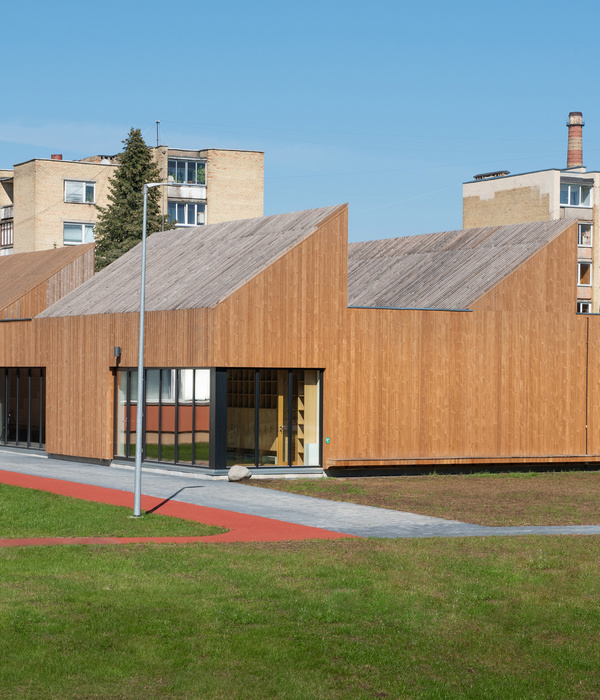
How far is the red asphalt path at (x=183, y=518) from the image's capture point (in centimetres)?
1948

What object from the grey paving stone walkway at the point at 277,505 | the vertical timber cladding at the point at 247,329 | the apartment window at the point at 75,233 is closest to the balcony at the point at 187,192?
the apartment window at the point at 75,233

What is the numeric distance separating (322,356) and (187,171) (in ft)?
197

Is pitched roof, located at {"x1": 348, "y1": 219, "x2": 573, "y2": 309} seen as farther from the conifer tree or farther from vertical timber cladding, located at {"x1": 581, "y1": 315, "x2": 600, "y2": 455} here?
the conifer tree

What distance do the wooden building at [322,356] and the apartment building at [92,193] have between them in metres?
47.8

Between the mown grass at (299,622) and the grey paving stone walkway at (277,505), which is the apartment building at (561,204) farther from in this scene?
the mown grass at (299,622)

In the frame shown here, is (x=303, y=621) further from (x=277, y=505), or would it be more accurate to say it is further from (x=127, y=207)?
(x=127, y=207)

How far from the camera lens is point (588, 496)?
93.7 feet

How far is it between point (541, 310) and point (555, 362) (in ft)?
5.76

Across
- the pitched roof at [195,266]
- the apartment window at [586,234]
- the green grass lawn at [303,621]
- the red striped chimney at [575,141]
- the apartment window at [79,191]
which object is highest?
the red striped chimney at [575,141]

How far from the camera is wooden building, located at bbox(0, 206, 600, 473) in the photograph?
1236 inches

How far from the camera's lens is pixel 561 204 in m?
81.4

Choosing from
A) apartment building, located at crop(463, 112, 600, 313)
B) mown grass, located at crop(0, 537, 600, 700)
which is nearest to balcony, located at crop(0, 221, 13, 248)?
apartment building, located at crop(463, 112, 600, 313)

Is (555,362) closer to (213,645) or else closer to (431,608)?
(431,608)

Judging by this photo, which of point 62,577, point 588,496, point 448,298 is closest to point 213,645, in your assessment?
point 62,577
